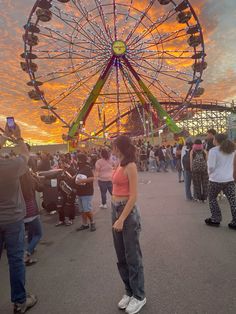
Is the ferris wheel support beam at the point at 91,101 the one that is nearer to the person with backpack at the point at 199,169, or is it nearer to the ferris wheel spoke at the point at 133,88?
the ferris wheel spoke at the point at 133,88

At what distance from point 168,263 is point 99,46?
1779 centimetres

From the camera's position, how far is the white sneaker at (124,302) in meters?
3.16

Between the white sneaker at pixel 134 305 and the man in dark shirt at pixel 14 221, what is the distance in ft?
3.54

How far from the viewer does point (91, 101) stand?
22281mm

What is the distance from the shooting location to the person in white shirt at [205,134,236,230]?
568 cm

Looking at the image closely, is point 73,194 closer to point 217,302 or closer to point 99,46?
point 217,302

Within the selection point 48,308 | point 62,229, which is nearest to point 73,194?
point 62,229

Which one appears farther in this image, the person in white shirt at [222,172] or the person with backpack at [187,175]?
the person with backpack at [187,175]

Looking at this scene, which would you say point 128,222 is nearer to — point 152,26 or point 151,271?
point 151,271

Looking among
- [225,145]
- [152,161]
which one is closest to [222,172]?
[225,145]

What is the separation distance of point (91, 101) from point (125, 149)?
19.6m

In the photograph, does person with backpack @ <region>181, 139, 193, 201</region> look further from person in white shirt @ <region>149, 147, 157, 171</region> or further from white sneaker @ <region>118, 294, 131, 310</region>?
person in white shirt @ <region>149, 147, 157, 171</region>

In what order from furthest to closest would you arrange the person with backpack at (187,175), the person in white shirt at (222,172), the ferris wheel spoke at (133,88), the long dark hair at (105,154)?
1. the ferris wheel spoke at (133,88)
2. the person with backpack at (187,175)
3. the long dark hair at (105,154)
4. the person in white shirt at (222,172)

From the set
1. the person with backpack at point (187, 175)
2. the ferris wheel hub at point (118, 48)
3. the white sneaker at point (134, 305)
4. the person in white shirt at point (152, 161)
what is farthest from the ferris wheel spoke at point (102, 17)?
the white sneaker at point (134, 305)
